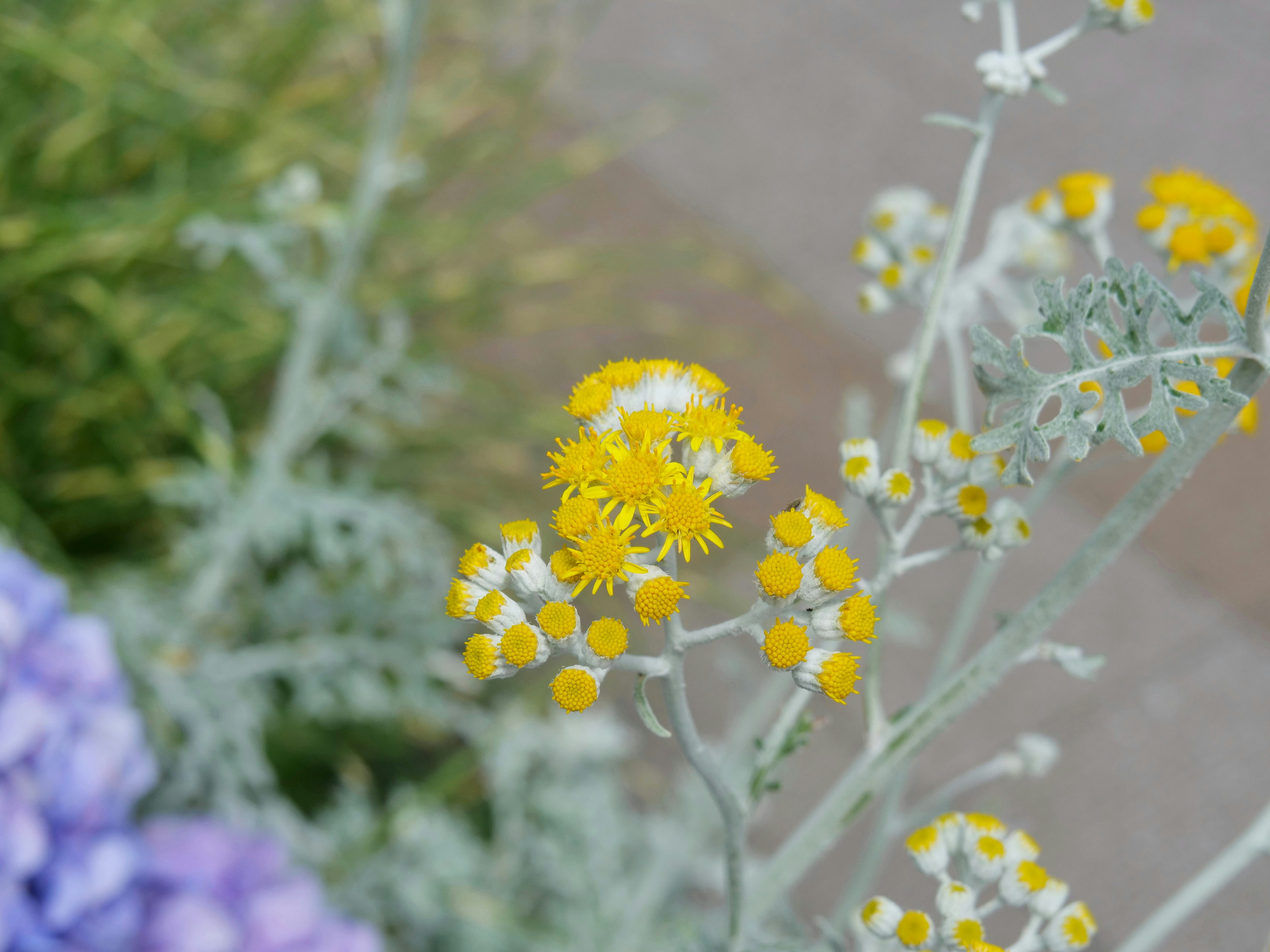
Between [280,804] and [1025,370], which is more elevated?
[1025,370]

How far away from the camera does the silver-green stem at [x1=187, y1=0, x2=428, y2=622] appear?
1666 millimetres

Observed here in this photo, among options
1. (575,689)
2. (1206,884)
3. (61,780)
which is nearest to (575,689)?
(575,689)

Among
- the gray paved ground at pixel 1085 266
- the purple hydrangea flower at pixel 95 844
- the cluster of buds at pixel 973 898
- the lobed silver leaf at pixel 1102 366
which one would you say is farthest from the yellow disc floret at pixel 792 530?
the purple hydrangea flower at pixel 95 844

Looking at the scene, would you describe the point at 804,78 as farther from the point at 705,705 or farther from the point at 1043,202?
the point at 1043,202

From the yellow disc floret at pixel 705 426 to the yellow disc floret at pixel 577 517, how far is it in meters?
0.07

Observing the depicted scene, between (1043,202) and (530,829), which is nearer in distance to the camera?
(1043,202)

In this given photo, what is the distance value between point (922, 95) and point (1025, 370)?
11.5ft

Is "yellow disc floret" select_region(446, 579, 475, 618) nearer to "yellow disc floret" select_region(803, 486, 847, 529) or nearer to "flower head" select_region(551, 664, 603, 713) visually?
"flower head" select_region(551, 664, 603, 713)

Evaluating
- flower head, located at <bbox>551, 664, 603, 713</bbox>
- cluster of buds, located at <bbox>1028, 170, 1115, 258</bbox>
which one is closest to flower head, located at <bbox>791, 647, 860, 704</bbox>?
flower head, located at <bbox>551, 664, 603, 713</bbox>

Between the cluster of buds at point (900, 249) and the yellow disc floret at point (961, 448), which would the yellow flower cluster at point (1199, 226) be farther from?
the yellow disc floret at point (961, 448)

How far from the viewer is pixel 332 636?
1992mm

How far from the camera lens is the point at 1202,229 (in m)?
0.94

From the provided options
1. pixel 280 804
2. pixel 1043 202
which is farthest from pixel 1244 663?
pixel 280 804

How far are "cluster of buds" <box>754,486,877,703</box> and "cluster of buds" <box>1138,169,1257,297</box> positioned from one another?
0.52 m
